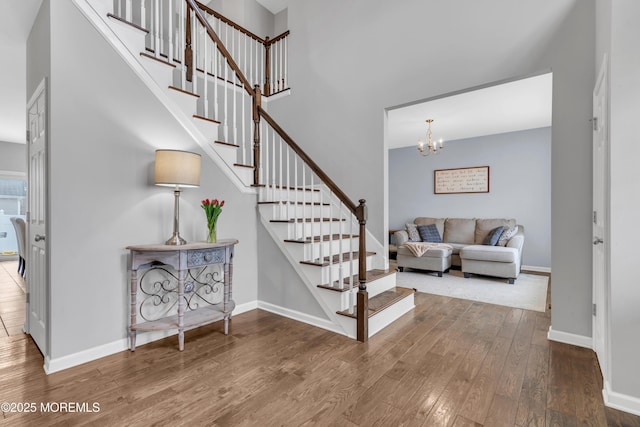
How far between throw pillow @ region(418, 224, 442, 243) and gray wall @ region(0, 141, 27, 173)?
9364mm

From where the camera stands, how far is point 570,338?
2.44 metres

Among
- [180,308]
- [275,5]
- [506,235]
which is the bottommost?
[180,308]

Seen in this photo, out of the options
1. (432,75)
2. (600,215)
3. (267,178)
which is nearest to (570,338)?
(600,215)

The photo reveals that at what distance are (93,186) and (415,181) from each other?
6422 mm

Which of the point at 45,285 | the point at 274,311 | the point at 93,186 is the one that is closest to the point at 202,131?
the point at 93,186

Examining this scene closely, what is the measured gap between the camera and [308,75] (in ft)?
13.9

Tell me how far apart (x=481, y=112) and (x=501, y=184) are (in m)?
1.92

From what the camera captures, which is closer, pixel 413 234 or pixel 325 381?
pixel 325 381

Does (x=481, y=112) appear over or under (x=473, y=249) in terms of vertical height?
over

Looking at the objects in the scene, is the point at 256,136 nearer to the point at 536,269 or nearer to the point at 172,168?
the point at 172,168

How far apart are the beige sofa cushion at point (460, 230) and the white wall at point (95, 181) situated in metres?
5.50

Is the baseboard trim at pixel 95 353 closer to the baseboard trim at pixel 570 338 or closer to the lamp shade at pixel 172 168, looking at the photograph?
the lamp shade at pixel 172 168

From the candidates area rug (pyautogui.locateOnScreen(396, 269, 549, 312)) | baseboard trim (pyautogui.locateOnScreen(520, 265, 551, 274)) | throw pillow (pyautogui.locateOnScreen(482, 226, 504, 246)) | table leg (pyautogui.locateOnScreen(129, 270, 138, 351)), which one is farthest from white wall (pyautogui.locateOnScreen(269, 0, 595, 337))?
baseboard trim (pyautogui.locateOnScreen(520, 265, 551, 274))

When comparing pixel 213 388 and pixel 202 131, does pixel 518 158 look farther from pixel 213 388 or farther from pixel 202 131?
pixel 213 388
